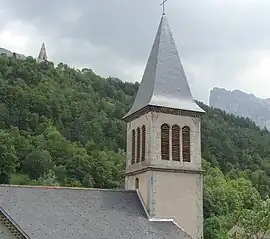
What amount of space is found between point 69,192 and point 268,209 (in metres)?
9.96

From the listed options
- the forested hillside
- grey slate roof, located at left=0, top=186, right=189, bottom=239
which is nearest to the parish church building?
grey slate roof, located at left=0, top=186, right=189, bottom=239

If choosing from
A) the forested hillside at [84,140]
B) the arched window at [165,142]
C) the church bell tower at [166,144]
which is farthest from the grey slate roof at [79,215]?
the forested hillside at [84,140]

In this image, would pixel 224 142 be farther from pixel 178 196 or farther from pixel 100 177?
pixel 178 196

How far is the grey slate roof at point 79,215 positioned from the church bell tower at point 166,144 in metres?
1.25

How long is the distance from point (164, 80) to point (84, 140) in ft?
208

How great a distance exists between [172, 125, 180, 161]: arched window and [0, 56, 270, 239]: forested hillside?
1158 inches

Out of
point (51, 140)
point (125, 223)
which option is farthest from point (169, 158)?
point (51, 140)

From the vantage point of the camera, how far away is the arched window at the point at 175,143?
30377 mm

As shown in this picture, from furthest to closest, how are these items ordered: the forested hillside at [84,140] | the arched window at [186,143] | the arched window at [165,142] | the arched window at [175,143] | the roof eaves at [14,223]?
the forested hillside at [84,140]
the arched window at [186,143]
the arched window at [175,143]
the arched window at [165,142]
the roof eaves at [14,223]

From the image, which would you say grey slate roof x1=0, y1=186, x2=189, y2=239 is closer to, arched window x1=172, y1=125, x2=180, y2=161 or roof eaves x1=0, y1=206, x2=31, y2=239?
roof eaves x1=0, y1=206, x2=31, y2=239

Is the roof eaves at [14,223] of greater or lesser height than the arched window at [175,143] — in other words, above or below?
below

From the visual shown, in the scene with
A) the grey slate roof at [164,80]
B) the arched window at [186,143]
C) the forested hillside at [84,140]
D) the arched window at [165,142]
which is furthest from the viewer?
the forested hillside at [84,140]

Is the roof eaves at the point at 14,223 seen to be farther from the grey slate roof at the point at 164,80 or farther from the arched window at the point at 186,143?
the arched window at the point at 186,143

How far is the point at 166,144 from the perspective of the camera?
3042cm
